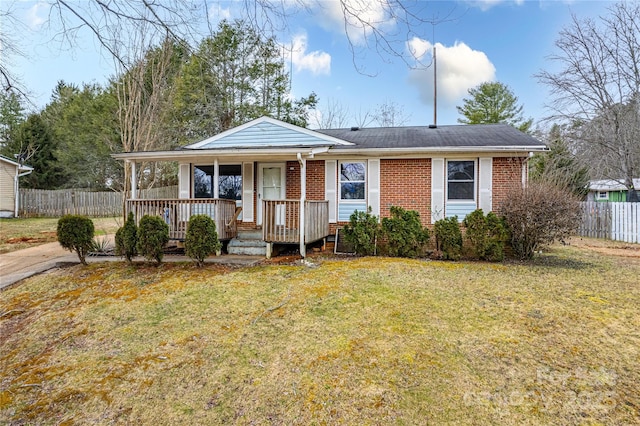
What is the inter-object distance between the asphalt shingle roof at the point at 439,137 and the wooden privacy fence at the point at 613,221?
13.6 feet

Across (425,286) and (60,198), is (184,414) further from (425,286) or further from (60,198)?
(60,198)

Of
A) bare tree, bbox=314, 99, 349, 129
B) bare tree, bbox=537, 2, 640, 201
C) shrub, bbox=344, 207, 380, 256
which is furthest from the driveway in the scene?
bare tree, bbox=537, 2, 640, 201

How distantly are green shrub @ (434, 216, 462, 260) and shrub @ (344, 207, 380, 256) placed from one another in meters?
1.65

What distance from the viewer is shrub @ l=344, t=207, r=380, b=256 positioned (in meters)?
8.73

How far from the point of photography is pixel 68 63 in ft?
12.6

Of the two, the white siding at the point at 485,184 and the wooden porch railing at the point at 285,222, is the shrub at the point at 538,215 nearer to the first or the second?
the white siding at the point at 485,184

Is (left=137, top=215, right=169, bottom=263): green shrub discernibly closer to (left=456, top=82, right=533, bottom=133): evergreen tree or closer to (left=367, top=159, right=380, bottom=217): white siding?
(left=367, top=159, right=380, bottom=217): white siding

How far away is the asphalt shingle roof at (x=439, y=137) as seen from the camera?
9.18 metres

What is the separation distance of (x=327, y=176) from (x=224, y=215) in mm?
3286

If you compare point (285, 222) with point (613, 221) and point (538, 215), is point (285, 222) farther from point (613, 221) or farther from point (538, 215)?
point (613, 221)

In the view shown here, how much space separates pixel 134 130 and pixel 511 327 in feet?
37.8

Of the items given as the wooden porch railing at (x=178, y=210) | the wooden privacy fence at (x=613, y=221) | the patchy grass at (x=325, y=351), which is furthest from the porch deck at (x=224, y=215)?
the wooden privacy fence at (x=613, y=221)

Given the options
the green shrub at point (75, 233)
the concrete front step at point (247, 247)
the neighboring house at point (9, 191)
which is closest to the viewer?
the green shrub at point (75, 233)

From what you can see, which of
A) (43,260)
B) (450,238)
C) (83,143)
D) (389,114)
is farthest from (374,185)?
(83,143)
